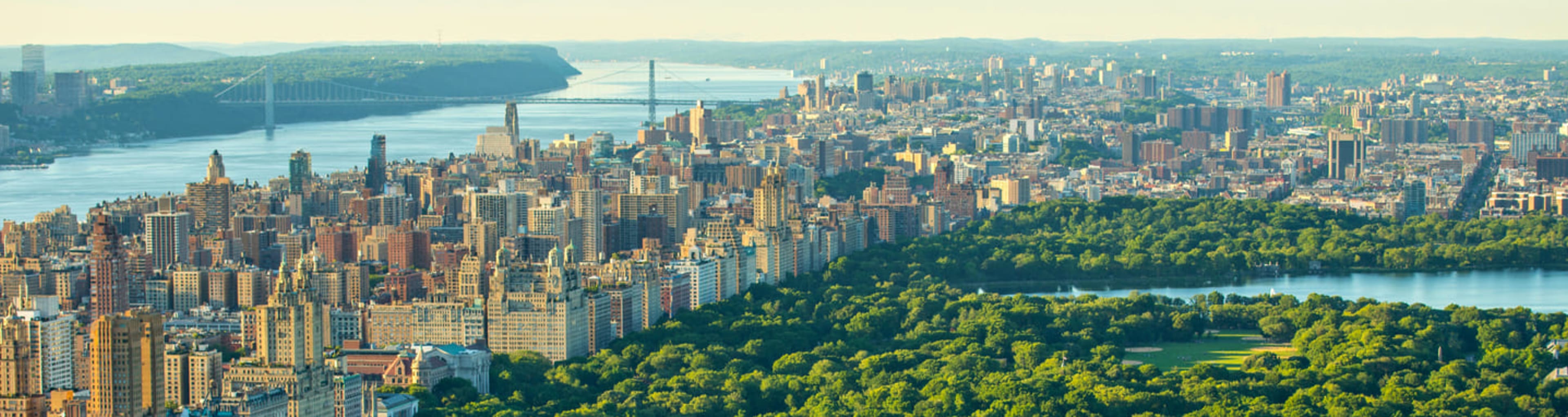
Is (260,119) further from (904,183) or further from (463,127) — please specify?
(904,183)

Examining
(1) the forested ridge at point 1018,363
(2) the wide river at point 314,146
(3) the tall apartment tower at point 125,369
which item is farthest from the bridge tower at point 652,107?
(3) the tall apartment tower at point 125,369

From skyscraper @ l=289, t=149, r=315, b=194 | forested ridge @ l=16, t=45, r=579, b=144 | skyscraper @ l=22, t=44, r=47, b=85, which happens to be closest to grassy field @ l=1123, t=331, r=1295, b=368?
skyscraper @ l=289, t=149, r=315, b=194

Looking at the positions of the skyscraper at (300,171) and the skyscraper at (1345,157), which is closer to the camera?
the skyscraper at (300,171)

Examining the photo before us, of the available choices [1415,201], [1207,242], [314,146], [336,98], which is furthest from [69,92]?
[1207,242]

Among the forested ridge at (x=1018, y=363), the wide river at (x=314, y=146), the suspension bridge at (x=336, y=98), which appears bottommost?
the forested ridge at (x=1018, y=363)

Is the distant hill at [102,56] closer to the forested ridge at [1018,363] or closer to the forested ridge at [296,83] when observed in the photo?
the forested ridge at [296,83]
